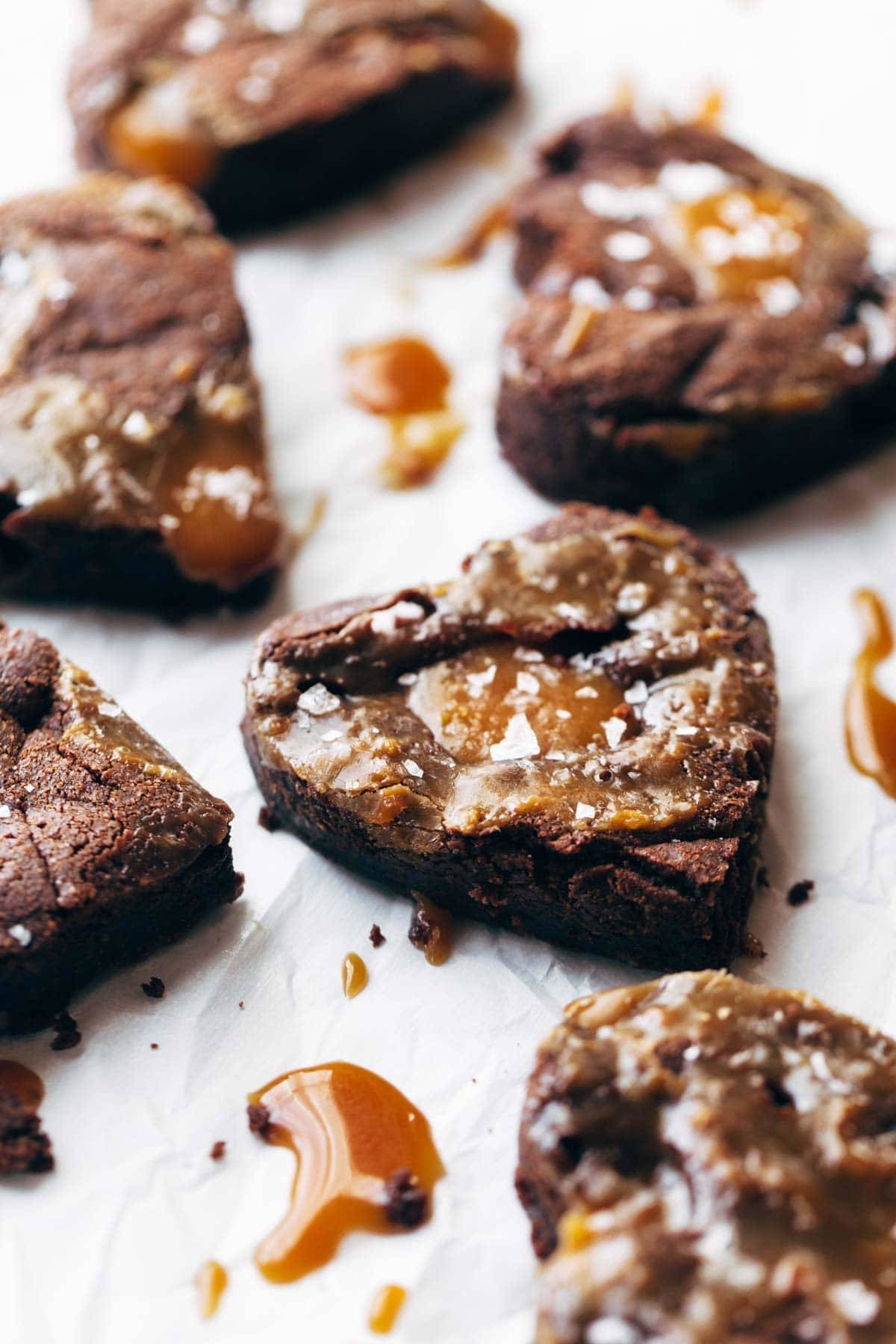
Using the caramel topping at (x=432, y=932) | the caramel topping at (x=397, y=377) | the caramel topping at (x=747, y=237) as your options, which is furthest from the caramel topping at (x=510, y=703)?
the caramel topping at (x=747, y=237)

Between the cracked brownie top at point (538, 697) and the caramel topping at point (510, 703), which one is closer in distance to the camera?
the cracked brownie top at point (538, 697)

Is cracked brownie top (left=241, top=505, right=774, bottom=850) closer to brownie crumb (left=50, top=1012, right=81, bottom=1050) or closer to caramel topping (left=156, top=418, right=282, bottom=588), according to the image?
caramel topping (left=156, top=418, right=282, bottom=588)

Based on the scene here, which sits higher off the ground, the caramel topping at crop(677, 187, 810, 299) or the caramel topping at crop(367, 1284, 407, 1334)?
the caramel topping at crop(677, 187, 810, 299)

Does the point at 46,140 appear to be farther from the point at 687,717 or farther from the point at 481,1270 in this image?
the point at 481,1270

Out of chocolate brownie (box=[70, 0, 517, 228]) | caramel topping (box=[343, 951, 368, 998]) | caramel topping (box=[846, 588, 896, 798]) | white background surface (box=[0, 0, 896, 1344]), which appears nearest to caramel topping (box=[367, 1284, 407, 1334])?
white background surface (box=[0, 0, 896, 1344])

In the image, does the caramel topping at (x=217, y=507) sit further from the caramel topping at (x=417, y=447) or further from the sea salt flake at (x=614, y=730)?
the sea salt flake at (x=614, y=730)

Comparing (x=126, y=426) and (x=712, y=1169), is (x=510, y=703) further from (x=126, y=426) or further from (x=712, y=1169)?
(x=126, y=426)

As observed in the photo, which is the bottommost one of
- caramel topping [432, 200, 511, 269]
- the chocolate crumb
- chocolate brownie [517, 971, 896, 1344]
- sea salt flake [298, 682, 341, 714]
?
chocolate brownie [517, 971, 896, 1344]

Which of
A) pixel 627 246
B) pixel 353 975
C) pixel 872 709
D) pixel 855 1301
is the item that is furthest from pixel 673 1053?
pixel 627 246
